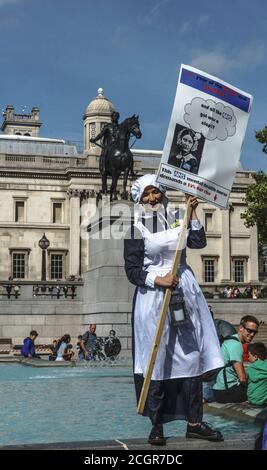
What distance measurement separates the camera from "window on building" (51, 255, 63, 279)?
222ft

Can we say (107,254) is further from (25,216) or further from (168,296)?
(25,216)

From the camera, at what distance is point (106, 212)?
24250 millimetres

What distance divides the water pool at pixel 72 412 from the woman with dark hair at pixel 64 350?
6.65m

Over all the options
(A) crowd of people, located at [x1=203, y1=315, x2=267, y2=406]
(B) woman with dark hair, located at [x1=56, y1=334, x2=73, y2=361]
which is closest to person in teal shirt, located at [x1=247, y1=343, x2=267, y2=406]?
(A) crowd of people, located at [x1=203, y1=315, x2=267, y2=406]

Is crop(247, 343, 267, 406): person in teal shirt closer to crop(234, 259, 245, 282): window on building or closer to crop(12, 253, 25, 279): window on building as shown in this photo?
crop(12, 253, 25, 279): window on building

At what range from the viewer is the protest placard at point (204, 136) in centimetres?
665

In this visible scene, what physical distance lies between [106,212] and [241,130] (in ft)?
57.3

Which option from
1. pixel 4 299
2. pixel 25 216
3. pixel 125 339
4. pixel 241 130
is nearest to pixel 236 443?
pixel 241 130

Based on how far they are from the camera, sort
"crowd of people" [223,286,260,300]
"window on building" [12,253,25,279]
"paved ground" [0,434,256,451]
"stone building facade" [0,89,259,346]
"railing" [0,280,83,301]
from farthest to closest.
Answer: "window on building" [12,253,25,279], "stone building facade" [0,89,259,346], "crowd of people" [223,286,260,300], "railing" [0,280,83,301], "paved ground" [0,434,256,451]

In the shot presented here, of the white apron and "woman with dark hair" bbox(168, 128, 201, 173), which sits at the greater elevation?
"woman with dark hair" bbox(168, 128, 201, 173)

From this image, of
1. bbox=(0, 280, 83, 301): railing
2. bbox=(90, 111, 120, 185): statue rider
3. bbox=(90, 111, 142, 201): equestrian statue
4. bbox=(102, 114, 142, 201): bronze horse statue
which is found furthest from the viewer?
bbox=(0, 280, 83, 301): railing

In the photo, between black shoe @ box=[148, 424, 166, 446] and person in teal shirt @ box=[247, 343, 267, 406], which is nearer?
black shoe @ box=[148, 424, 166, 446]

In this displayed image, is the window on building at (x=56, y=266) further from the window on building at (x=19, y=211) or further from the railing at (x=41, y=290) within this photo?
the railing at (x=41, y=290)
